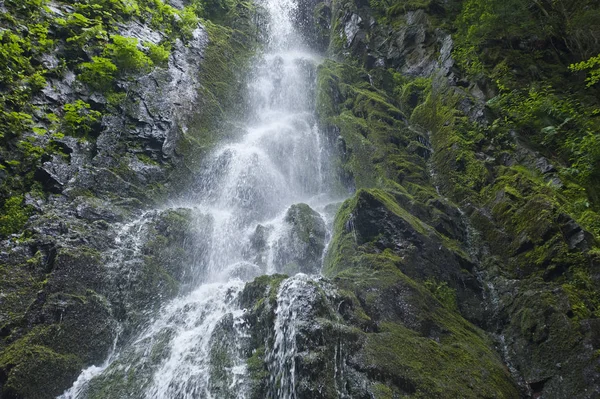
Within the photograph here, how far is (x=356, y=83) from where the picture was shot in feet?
53.2

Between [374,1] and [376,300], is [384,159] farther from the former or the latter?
[374,1]

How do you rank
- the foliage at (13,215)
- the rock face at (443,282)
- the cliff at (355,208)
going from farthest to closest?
the foliage at (13,215)
the cliff at (355,208)
the rock face at (443,282)

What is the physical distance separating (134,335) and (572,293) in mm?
8313

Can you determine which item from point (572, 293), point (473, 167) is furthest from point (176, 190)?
point (572, 293)

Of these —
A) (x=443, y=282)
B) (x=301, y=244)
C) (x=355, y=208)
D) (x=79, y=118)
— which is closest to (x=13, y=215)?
(x=79, y=118)

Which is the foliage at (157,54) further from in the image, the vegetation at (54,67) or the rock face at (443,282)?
the rock face at (443,282)

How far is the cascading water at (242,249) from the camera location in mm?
5688

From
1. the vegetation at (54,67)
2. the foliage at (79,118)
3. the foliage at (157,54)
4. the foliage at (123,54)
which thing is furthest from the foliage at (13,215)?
the foliage at (157,54)

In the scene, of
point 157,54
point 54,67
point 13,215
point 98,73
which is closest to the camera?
point 13,215

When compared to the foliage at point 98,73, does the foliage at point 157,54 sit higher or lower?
higher

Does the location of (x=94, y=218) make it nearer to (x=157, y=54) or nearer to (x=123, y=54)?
(x=123, y=54)

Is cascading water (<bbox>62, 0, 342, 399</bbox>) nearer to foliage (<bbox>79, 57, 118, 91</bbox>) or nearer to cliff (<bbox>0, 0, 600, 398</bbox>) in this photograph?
cliff (<bbox>0, 0, 600, 398</bbox>)

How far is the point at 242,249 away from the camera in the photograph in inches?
399

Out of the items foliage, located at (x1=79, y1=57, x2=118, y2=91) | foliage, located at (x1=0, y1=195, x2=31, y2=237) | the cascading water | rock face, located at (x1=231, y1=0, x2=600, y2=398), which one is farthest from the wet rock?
foliage, located at (x1=79, y1=57, x2=118, y2=91)
